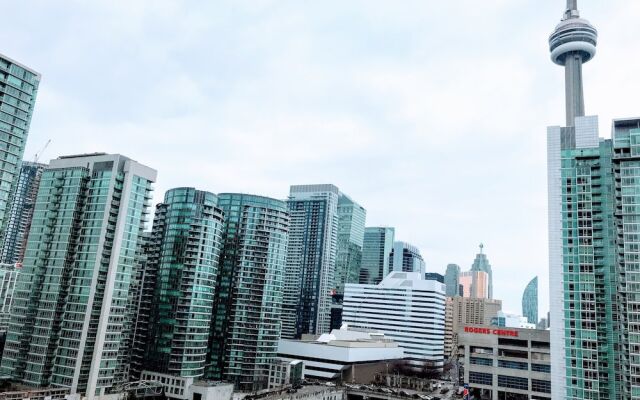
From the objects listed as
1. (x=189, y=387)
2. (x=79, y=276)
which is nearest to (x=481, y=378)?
(x=189, y=387)

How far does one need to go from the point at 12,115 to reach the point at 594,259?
141 m

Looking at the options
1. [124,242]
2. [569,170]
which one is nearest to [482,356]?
[569,170]

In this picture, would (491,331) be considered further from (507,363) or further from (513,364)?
(513,364)

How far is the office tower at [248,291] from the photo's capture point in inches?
6112

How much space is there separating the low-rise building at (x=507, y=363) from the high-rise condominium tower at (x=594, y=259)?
111 feet

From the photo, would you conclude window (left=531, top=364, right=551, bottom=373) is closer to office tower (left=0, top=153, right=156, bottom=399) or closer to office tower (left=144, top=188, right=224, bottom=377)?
office tower (left=144, top=188, right=224, bottom=377)

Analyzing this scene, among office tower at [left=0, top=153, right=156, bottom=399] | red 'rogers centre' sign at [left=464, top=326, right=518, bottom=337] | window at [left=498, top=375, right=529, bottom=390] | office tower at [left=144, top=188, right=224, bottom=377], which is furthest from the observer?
red 'rogers centre' sign at [left=464, top=326, right=518, bottom=337]

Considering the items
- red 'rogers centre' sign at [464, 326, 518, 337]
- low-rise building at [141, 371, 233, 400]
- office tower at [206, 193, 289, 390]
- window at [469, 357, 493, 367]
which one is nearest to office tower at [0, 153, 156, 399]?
low-rise building at [141, 371, 233, 400]

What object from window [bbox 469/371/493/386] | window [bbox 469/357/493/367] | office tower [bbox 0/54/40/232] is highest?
office tower [bbox 0/54/40/232]

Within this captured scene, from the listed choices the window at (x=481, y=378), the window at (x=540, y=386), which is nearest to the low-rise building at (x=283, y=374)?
the window at (x=481, y=378)

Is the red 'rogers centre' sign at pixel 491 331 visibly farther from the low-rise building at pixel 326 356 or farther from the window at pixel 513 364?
the low-rise building at pixel 326 356

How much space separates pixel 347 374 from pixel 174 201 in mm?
85614

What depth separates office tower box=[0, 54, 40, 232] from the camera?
10888 cm

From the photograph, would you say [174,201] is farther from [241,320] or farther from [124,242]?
[241,320]
